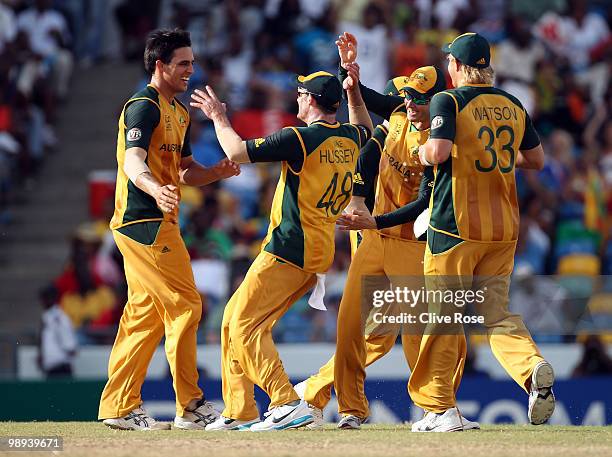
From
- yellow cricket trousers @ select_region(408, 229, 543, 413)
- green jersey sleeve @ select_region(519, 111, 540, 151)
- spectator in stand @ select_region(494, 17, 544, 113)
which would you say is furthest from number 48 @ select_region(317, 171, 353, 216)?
spectator in stand @ select_region(494, 17, 544, 113)

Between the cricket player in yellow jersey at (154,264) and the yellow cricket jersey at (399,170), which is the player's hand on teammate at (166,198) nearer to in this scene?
the cricket player in yellow jersey at (154,264)

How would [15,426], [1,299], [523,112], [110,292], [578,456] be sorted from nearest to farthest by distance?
[578,456]
[523,112]
[15,426]
[110,292]
[1,299]

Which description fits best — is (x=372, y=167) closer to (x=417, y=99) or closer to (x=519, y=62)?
(x=417, y=99)

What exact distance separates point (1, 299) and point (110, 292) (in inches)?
87.2

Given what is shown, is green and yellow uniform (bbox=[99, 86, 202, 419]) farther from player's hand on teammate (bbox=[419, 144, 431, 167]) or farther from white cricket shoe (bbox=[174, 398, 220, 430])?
player's hand on teammate (bbox=[419, 144, 431, 167])

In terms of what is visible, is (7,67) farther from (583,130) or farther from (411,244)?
(411,244)

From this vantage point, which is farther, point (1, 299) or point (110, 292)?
point (1, 299)

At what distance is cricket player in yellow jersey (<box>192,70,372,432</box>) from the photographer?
32.8 ft

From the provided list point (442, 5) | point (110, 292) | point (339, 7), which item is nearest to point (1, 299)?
point (110, 292)

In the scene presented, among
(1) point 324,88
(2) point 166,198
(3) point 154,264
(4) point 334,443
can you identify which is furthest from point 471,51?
(4) point 334,443

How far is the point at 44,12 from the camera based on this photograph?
20.3 meters

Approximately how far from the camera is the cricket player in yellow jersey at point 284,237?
9.99 meters

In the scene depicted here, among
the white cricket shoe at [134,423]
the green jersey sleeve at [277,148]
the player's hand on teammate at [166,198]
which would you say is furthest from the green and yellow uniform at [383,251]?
the player's hand on teammate at [166,198]

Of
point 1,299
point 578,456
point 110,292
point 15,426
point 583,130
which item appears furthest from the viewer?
point 583,130
